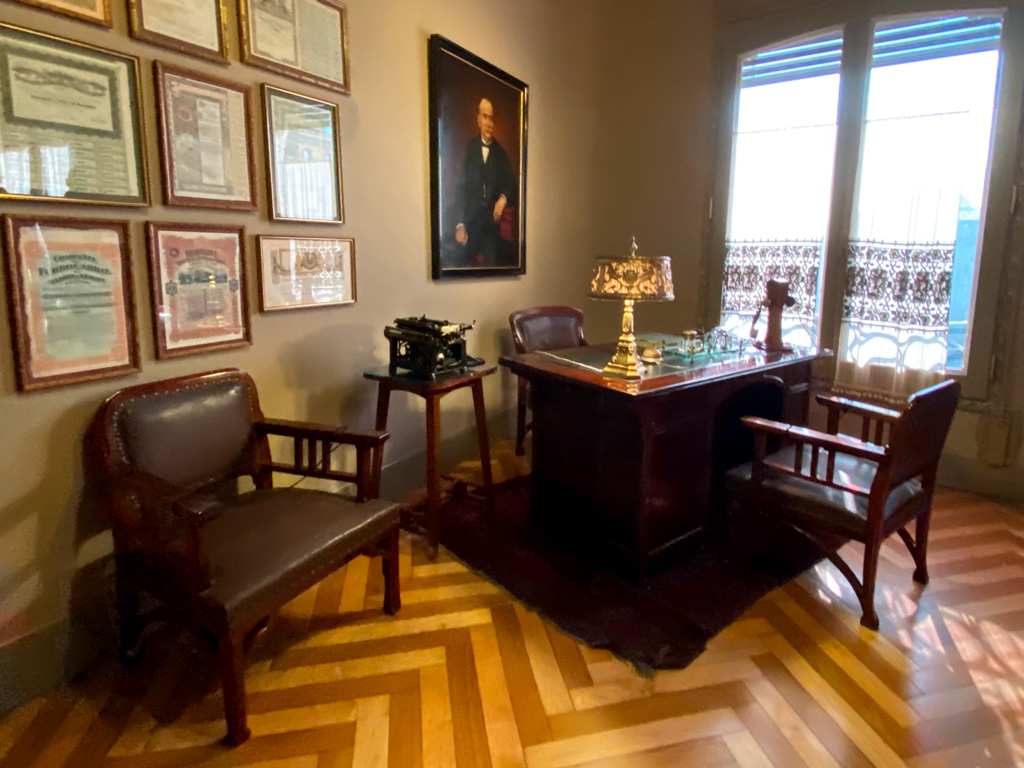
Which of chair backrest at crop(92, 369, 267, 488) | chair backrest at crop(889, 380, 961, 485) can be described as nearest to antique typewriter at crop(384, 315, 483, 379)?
chair backrest at crop(92, 369, 267, 488)

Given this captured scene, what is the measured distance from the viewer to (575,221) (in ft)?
15.0

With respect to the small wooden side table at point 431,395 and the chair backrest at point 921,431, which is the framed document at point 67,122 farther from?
the chair backrest at point 921,431

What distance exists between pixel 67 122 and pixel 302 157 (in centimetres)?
88

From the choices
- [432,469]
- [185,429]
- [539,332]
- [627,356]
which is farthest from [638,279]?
[185,429]

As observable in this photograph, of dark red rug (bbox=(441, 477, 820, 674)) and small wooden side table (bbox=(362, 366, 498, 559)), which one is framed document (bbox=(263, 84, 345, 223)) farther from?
dark red rug (bbox=(441, 477, 820, 674))

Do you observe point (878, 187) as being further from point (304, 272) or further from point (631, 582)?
point (304, 272)

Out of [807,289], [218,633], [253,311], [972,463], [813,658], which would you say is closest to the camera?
[218,633]

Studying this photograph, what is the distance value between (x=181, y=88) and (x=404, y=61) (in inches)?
48.4

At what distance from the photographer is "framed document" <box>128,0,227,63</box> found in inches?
75.2

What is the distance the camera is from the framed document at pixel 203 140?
2.02 metres

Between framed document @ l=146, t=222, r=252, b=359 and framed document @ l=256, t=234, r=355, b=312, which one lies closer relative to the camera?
framed document @ l=146, t=222, r=252, b=359

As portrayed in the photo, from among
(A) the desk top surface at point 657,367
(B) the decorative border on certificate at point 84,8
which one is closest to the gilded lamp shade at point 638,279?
(A) the desk top surface at point 657,367

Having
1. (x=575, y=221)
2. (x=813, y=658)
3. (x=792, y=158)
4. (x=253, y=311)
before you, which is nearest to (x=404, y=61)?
(x=253, y=311)

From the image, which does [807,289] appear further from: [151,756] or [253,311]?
[151,756]
